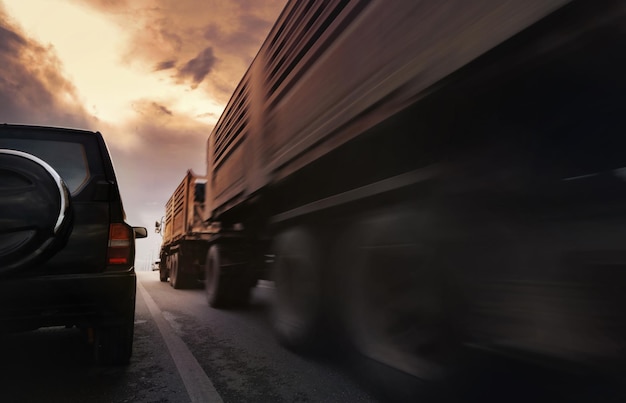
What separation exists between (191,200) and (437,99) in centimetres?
895

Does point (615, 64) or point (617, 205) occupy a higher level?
point (615, 64)

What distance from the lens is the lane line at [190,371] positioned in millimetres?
2891

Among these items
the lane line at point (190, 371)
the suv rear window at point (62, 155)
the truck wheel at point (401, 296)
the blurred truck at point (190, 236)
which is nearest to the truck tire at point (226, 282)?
the lane line at point (190, 371)

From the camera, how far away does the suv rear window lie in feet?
10.2

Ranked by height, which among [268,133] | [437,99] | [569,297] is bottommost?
[569,297]

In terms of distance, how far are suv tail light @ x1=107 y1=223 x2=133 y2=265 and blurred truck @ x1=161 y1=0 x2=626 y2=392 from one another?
143cm

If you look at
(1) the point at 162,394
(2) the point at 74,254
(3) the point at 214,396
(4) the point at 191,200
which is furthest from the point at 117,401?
(4) the point at 191,200

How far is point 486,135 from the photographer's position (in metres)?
2.04

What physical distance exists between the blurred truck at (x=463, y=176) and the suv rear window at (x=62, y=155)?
1.64 metres

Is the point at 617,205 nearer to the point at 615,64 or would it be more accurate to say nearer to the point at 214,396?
the point at 615,64

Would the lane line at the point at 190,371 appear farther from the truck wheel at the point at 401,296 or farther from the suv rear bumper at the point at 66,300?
the truck wheel at the point at 401,296

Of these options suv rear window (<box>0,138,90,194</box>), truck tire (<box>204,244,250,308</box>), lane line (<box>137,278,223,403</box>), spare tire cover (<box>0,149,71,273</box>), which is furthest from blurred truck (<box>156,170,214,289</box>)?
spare tire cover (<box>0,149,71,273</box>)

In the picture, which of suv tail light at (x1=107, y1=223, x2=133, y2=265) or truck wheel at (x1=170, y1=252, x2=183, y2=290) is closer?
suv tail light at (x1=107, y1=223, x2=133, y2=265)

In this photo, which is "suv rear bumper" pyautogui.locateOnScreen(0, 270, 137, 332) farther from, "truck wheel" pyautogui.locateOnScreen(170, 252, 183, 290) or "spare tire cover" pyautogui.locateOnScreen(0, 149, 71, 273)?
"truck wheel" pyautogui.locateOnScreen(170, 252, 183, 290)
